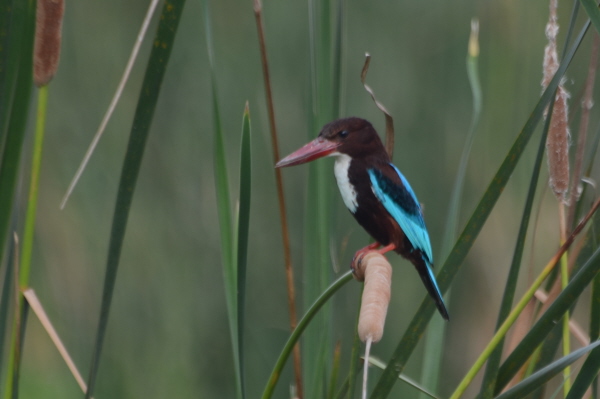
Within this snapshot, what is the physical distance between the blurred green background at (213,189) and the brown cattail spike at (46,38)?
113cm

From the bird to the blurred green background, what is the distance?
461 millimetres

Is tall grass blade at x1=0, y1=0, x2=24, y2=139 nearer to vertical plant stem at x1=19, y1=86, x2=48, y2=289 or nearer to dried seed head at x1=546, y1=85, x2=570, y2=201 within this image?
vertical plant stem at x1=19, y1=86, x2=48, y2=289

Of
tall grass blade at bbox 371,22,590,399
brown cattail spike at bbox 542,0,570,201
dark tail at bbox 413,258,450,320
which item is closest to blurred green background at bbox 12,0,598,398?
dark tail at bbox 413,258,450,320

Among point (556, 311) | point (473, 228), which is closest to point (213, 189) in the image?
point (473, 228)

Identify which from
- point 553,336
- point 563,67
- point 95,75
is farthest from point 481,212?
point 95,75

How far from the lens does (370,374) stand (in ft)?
5.56

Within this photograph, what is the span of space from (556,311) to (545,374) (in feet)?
0.27

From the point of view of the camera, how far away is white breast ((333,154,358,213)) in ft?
5.44

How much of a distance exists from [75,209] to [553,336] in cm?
159

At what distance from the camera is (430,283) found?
1.36 metres

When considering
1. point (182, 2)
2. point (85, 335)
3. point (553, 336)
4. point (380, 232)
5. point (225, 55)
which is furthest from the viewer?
point (225, 55)

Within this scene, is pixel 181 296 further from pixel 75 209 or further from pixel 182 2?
pixel 182 2

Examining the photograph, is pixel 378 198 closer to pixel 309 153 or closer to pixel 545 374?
pixel 309 153

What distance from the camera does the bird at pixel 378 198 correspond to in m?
1.61
